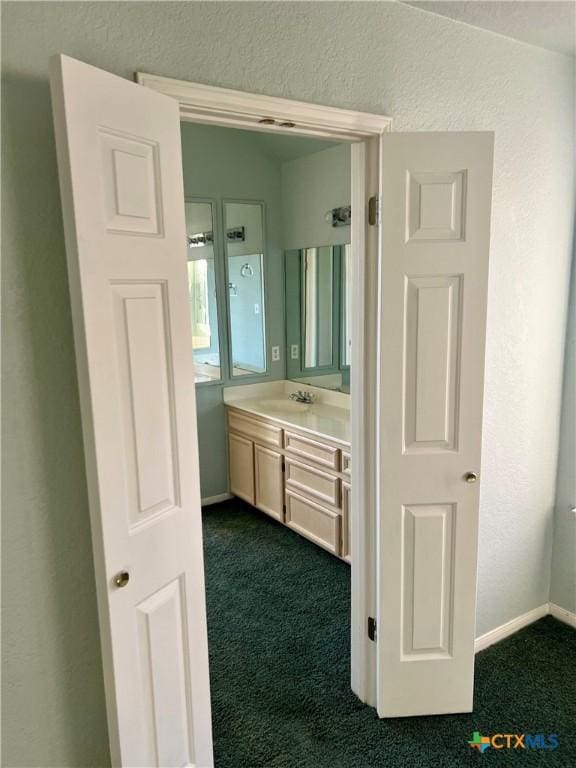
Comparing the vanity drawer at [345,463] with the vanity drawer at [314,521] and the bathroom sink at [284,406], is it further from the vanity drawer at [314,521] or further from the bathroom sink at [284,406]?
the bathroom sink at [284,406]

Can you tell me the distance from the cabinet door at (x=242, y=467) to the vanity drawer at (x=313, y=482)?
49 cm

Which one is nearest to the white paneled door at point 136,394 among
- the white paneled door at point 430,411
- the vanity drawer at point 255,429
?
the white paneled door at point 430,411

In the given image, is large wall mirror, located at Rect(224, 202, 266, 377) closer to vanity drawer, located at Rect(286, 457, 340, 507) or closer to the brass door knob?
vanity drawer, located at Rect(286, 457, 340, 507)

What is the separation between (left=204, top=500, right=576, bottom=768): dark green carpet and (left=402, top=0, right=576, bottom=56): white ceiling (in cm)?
258

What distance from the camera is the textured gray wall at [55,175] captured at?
1.31 m

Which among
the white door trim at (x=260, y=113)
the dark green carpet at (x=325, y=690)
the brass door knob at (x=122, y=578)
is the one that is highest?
the white door trim at (x=260, y=113)

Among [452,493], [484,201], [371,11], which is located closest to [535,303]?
[484,201]

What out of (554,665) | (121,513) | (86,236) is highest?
(86,236)

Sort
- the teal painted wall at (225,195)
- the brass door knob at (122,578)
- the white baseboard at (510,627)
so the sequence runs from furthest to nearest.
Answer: the teal painted wall at (225,195), the white baseboard at (510,627), the brass door knob at (122,578)

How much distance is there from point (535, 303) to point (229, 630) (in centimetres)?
211

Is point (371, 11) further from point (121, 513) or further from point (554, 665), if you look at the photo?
point (554, 665)

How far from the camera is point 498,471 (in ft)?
7.97

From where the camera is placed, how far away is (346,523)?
125 inches

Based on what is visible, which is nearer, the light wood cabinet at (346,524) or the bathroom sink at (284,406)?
the light wood cabinet at (346,524)
